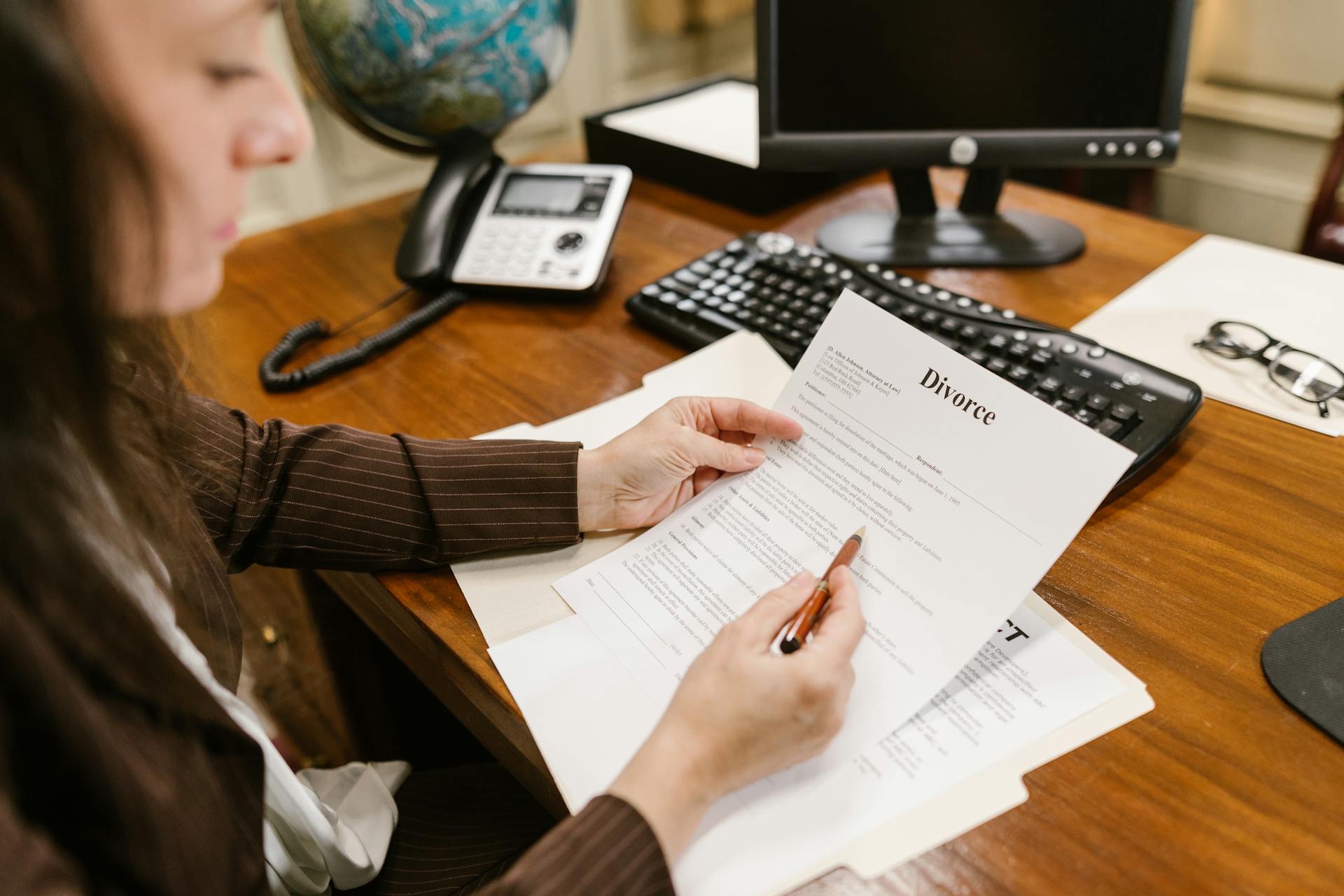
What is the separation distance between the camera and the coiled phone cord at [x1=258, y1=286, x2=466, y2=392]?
866mm

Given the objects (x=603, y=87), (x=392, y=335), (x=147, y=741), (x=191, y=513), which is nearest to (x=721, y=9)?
(x=603, y=87)

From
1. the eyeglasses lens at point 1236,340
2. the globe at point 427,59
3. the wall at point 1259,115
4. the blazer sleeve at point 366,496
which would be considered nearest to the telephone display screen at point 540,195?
the globe at point 427,59

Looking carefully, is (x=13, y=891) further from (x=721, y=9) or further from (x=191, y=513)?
(x=721, y=9)

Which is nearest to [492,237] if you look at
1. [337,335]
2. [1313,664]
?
[337,335]

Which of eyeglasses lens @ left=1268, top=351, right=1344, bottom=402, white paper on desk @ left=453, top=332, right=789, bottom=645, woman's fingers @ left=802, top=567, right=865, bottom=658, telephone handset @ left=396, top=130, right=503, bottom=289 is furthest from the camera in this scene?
telephone handset @ left=396, top=130, right=503, bottom=289

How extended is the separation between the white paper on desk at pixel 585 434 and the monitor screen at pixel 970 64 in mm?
320

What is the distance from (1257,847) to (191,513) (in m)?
0.64

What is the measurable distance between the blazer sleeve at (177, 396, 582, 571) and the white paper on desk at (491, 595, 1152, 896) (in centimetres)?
11

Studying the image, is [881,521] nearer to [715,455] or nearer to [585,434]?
[715,455]

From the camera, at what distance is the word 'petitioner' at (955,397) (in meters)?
0.55

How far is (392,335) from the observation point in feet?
3.02

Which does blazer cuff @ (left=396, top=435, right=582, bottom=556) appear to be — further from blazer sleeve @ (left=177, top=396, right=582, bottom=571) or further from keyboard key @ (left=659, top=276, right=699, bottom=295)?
keyboard key @ (left=659, top=276, right=699, bottom=295)

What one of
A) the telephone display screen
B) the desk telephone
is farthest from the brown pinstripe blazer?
the telephone display screen

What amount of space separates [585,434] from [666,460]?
0.13m
